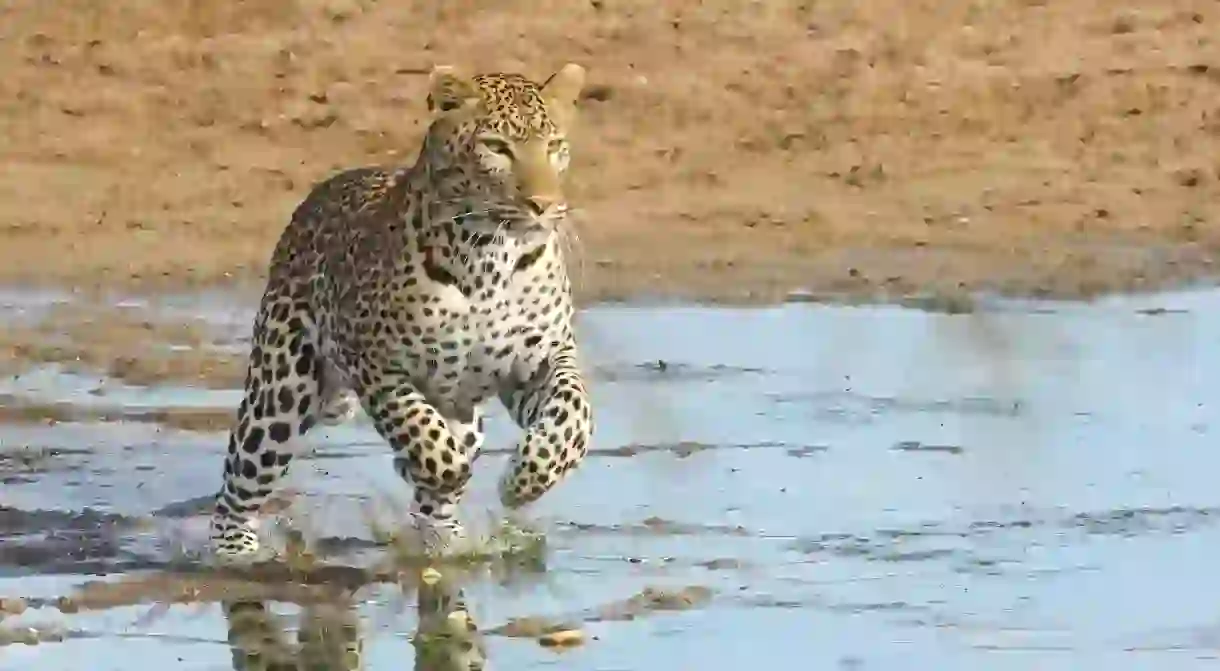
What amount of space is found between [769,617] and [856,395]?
3.26 m

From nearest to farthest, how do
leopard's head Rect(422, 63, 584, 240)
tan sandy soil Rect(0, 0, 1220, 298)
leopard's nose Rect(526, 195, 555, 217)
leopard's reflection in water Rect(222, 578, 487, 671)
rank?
leopard's reflection in water Rect(222, 578, 487, 671) < leopard's nose Rect(526, 195, 555, 217) < leopard's head Rect(422, 63, 584, 240) < tan sandy soil Rect(0, 0, 1220, 298)

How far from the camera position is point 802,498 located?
972 cm

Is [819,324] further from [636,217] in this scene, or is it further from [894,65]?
[894,65]

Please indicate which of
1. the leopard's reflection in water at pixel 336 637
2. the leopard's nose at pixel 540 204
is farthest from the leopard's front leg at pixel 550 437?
the leopard's nose at pixel 540 204

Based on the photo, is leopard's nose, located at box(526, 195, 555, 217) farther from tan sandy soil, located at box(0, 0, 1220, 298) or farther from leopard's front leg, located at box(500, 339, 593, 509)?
tan sandy soil, located at box(0, 0, 1220, 298)

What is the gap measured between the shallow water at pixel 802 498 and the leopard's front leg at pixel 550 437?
264 millimetres

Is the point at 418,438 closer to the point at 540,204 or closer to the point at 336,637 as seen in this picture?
the point at 540,204

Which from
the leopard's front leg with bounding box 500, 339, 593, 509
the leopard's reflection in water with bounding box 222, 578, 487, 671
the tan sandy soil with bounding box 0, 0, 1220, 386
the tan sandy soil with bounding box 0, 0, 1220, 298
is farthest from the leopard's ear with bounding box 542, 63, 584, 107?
the tan sandy soil with bounding box 0, 0, 1220, 298

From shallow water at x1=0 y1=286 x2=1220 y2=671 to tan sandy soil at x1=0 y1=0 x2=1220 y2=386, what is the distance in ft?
2.60

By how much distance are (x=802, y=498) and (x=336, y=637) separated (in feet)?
6.96

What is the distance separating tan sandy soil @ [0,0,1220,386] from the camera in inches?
553

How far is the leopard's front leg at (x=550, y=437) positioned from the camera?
852 centimetres

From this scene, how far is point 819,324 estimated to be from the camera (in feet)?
42.2

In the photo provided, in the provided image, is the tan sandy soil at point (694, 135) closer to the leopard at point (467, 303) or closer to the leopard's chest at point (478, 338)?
the leopard at point (467, 303)
